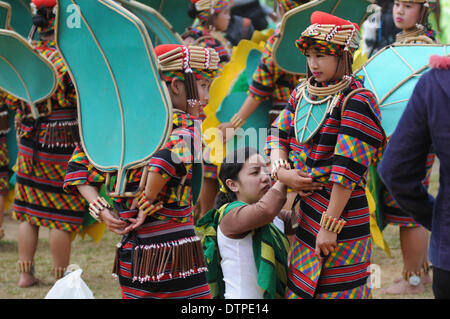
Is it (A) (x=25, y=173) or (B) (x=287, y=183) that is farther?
(A) (x=25, y=173)

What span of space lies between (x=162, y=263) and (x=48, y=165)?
203 centimetres

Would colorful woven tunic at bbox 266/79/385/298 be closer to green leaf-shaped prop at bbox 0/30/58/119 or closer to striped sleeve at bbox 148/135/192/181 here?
striped sleeve at bbox 148/135/192/181

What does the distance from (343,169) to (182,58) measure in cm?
79

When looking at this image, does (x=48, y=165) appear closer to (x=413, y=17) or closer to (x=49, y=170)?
(x=49, y=170)

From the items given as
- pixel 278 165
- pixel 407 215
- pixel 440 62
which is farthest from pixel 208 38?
pixel 440 62

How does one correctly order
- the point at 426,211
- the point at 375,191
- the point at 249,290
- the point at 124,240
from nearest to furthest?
the point at 426,211, the point at 124,240, the point at 249,290, the point at 375,191

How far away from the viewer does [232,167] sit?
3.35 meters

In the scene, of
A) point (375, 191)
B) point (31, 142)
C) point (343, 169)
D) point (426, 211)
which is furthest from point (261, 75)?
point (426, 211)

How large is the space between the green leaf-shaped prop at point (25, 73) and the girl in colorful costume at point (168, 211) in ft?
4.90

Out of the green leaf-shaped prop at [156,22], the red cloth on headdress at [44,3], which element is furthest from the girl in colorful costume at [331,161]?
the red cloth on headdress at [44,3]

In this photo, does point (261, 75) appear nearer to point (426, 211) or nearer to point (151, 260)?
point (151, 260)

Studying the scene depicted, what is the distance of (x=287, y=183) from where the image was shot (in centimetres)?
297

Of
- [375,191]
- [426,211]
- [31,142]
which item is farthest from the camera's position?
[31,142]

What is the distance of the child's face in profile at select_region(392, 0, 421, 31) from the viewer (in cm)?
Result: 433
